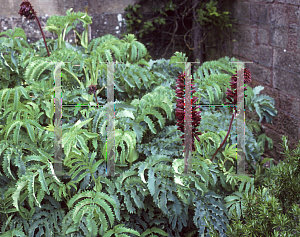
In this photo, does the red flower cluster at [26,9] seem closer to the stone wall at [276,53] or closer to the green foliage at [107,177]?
the green foliage at [107,177]

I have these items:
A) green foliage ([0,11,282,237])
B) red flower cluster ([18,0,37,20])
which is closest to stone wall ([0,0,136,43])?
red flower cluster ([18,0,37,20])

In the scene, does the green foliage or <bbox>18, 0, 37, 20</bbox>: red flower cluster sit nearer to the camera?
the green foliage

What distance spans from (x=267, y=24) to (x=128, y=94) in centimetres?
161

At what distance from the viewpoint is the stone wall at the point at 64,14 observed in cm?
366

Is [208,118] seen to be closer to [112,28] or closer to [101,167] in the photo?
[101,167]

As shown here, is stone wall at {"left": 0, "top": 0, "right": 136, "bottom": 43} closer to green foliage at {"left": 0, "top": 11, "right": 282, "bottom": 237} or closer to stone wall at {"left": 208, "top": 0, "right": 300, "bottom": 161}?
stone wall at {"left": 208, "top": 0, "right": 300, "bottom": 161}

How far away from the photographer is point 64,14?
3807 mm

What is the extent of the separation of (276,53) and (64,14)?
2.45 metres

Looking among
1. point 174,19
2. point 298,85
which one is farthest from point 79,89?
point 174,19

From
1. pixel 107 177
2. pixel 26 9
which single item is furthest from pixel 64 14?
pixel 107 177

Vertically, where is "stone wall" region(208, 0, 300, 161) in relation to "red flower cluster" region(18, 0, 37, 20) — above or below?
below

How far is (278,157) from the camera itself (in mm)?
2982

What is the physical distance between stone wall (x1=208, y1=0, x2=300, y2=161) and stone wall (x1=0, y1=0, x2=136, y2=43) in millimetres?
1473

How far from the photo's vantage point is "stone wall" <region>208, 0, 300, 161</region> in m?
2.67
